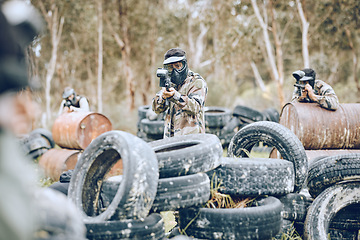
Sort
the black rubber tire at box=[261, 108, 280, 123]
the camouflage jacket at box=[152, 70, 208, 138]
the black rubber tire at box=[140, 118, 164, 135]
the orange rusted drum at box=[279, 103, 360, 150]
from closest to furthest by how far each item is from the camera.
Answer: the camouflage jacket at box=[152, 70, 208, 138] → the orange rusted drum at box=[279, 103, 360, 150] → the black rubber tire at box=[140, 118, 164, 135] → the black rubber tire at box=[261, 108, 280, 123]

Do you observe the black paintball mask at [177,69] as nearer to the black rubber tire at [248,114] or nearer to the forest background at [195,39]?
the black rubber tire at [248,114]

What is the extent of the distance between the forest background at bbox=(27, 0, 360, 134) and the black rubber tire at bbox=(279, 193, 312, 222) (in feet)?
46.8

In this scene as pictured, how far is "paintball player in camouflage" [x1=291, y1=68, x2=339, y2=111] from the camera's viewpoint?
6871 mm

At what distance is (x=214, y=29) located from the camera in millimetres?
32094

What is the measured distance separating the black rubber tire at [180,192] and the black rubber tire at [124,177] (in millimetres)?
193

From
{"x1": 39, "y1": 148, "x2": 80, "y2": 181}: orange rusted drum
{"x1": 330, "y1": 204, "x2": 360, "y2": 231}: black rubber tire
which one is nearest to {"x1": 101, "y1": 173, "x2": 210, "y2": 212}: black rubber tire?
{"x1": 330, "y1": 204, "x2": 360, "y2": 231}: black rubber tire

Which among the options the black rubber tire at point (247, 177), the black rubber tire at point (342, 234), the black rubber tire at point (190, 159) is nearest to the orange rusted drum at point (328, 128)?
the black rubber tire at point (342, 234)

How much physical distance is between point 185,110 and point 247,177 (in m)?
1.25

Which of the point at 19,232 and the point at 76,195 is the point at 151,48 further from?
the point at 19,232

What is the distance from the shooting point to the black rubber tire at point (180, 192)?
3.47 m

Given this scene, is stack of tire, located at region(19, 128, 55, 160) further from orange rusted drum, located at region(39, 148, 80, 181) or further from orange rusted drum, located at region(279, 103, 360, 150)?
orange rusted drum, located at region(279, 103, 360, 150)

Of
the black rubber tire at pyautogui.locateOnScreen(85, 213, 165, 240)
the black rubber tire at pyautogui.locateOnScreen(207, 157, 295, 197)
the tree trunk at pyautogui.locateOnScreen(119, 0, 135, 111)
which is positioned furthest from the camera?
the tree trunk at pyautogui.locateOnScreen(119, 0, 135, 111)

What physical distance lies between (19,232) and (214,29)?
1253 inches

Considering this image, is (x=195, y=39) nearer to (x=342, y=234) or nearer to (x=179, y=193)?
(x=342, y=234)
